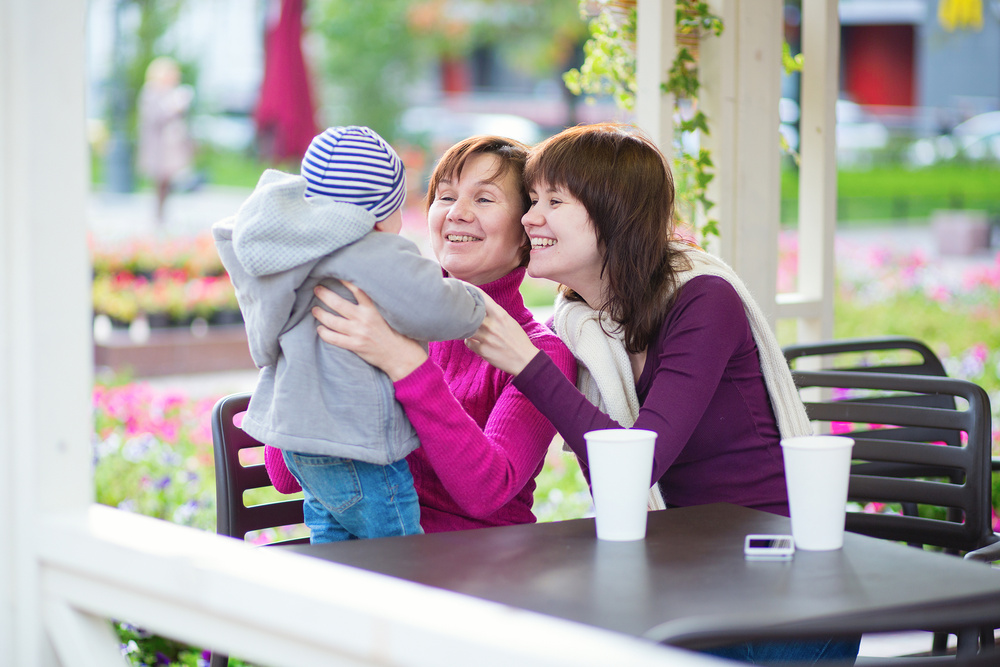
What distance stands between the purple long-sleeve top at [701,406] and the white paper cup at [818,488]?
1.02ft

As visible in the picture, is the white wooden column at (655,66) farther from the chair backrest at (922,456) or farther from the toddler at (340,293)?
the toddler at (340,293)

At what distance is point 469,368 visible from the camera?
202 centimetres

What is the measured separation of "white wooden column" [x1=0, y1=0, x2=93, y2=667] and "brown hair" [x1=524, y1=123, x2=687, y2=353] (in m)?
1.00

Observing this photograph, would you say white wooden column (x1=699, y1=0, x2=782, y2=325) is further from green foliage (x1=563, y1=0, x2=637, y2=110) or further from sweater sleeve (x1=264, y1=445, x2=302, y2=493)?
sweater sleeve (x1=264, y1=445, x2=302, y2=493)

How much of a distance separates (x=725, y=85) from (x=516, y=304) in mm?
1189

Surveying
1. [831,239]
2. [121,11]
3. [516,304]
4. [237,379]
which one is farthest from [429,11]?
[516,304]

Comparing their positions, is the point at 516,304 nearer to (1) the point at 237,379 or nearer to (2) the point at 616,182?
(2) the point at 616,182

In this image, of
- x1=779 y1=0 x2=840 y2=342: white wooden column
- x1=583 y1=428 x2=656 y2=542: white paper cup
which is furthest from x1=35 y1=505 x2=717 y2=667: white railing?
x1=779 y1=0 x2=840 y2=342: white wooden column

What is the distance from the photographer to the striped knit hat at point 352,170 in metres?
1.60

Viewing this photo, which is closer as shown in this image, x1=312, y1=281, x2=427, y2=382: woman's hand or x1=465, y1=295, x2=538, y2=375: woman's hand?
x1=312, y1=281, x2=427, y2=382: woman's hand

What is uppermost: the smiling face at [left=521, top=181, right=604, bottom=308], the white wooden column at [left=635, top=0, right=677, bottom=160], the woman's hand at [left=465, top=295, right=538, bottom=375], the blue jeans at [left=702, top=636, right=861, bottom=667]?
the white wooden column at [left=635, top=0, right=677, bottom=160]

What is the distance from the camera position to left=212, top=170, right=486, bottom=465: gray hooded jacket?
1.56 meters

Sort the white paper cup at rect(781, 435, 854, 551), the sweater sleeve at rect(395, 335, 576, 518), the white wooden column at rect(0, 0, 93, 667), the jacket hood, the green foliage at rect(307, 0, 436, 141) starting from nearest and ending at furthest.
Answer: the white wooden column at rect(0, 0, 93, 667), the white paper cup at rect(781, 435, 854, 551), the jacket hood, the sweater sleeve at rect(395, 335, 576, 518), the green foliage at rect(307, 0, 436, 141)

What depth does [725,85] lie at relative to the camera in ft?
9.50
